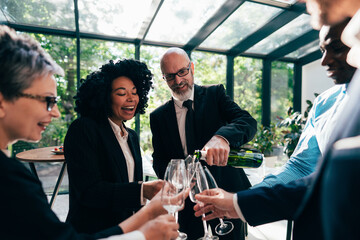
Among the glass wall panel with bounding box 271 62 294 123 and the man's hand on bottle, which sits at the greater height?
the glass wall panel with bounding box 271 62 294 123

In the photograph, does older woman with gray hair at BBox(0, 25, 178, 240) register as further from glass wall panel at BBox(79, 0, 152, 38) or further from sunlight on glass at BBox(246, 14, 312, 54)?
sunlight on glass at BBox(246, 14, 312, 54)

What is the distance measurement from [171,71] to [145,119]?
306cm

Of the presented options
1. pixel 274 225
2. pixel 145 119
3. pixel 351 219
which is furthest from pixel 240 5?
pixel 351 219

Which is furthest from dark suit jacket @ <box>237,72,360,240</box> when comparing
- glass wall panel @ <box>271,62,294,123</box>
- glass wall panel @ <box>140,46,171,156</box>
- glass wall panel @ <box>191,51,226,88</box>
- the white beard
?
glass wall panel @ <box>271,62,294,123</box>

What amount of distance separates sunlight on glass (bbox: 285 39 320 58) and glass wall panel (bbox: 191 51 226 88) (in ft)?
6.61

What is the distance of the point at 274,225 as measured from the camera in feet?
10.6

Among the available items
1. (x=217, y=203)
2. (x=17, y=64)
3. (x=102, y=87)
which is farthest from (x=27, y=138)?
(x=217, y=203)

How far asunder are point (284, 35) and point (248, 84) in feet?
4.33

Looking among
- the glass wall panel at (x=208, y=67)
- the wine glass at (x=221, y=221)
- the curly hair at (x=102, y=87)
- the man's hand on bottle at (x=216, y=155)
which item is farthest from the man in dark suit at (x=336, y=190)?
the glass wall panel at (x=208, y=67)

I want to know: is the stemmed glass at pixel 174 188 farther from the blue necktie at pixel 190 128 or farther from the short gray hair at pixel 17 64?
the blue necktie at pixel 190 128

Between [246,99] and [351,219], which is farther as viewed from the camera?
[246,99]

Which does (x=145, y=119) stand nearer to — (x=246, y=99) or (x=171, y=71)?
(x=246, y=99)

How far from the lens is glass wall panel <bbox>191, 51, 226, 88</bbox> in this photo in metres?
5.18

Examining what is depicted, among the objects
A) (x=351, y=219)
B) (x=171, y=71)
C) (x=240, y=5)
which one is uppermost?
(x=240, y=5)
